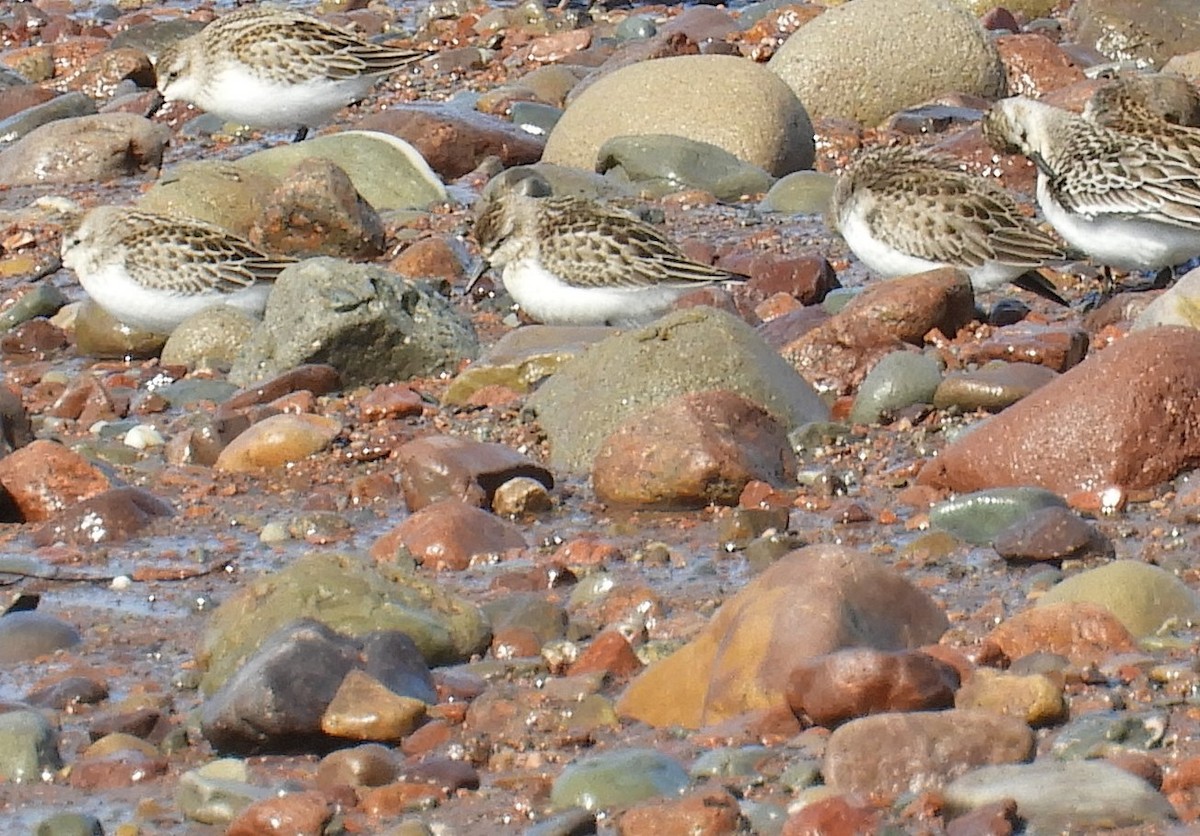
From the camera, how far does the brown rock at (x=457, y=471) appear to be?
26.0 feet

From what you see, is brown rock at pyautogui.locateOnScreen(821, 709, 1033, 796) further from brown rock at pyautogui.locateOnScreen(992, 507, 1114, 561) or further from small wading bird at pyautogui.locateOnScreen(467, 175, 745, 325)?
small wading bird at pyautogui.locateOnScreen(467, 175, 745, 325)

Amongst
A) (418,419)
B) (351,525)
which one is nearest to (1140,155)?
(418,419)

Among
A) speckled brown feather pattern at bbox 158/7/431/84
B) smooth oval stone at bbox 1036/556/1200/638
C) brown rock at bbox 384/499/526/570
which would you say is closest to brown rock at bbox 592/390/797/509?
brown rock at bbox 384/499/526/570

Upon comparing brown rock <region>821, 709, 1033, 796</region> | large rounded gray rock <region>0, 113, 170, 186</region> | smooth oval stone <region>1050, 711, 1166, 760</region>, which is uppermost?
brown rock <region>821, 709, 1033, 796</region>

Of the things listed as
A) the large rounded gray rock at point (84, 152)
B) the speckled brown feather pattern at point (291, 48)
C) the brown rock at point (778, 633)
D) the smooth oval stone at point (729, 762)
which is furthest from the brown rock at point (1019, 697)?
the large rounded gray rock at point (84, 152)

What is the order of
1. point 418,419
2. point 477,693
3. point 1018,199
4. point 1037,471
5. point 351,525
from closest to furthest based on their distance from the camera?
point 477,693 → point 1037,471 → point 351,525 → point 418,419 → point 1018,199

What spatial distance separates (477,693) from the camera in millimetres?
5801

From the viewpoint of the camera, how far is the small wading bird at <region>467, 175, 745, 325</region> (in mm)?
9898

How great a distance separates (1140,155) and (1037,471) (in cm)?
294

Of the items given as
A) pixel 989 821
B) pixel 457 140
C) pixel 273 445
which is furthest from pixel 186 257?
pixel 989 821

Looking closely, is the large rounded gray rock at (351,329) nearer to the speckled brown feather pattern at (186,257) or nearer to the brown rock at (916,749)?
the speckled brown feather pattern at (186,257)

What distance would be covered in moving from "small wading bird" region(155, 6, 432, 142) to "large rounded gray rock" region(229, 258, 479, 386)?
17.1ft

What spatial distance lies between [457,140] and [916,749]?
34.5ft

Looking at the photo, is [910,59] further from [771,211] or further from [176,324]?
[176,324]
